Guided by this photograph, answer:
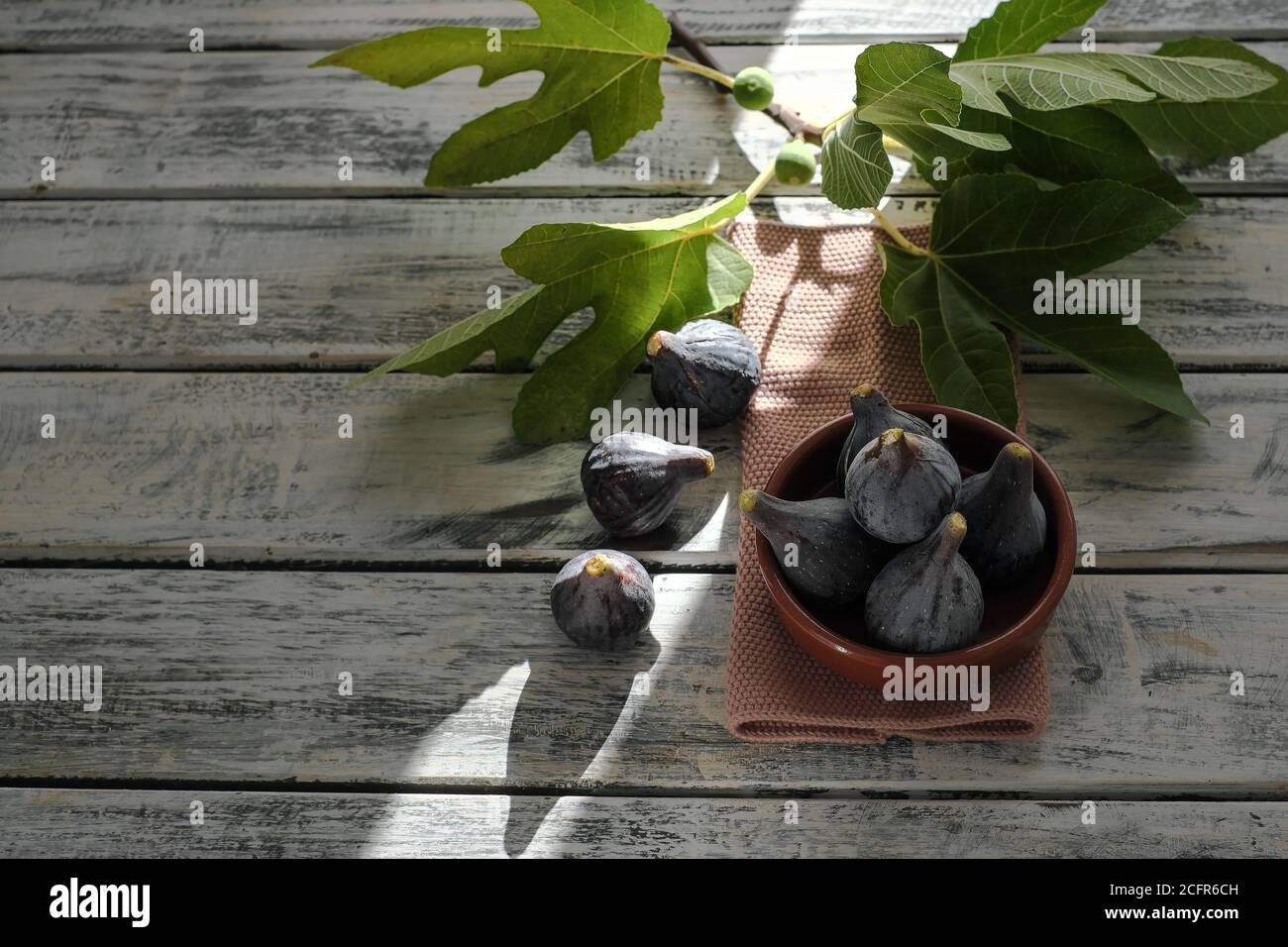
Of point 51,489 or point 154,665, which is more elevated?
point 51,489

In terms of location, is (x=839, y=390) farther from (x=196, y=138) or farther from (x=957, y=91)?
(x=196, y=138)

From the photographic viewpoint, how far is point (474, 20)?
1485 mm

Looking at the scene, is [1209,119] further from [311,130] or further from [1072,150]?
[311,130]

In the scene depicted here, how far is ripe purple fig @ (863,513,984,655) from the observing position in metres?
0.89

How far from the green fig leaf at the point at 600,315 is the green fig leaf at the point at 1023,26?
0.91 ft

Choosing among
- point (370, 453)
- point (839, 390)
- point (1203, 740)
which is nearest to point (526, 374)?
point (370, 453)

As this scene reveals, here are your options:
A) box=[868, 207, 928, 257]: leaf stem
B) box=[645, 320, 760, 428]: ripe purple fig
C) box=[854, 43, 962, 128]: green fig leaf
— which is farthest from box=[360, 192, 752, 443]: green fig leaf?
box=[854, 43, 962, 128]: green fig leaf

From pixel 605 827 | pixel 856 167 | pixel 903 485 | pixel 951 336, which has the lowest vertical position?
pixel 605 827

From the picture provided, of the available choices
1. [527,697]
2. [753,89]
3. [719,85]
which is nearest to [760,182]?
[753,89]

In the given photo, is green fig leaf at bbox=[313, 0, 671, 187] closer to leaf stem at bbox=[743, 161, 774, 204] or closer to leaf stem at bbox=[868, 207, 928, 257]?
leaf stem at bbox=[743, 161, 774, 204]

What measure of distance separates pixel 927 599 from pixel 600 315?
421 mm

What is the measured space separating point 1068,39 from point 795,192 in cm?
38
